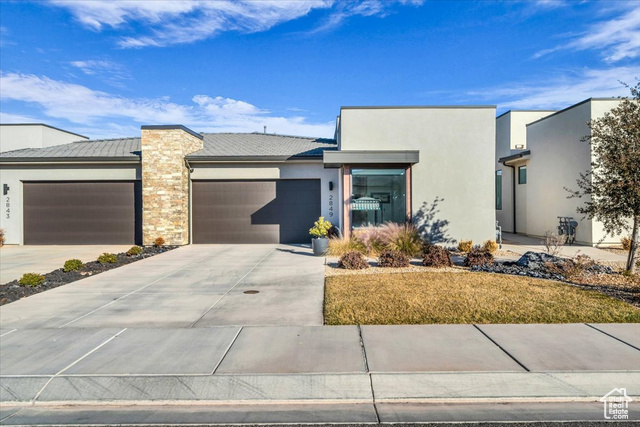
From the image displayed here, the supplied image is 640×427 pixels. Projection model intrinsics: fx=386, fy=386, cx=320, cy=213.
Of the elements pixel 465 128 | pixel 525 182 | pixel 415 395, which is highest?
pixel 465 128

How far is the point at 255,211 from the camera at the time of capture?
18000 millimetres

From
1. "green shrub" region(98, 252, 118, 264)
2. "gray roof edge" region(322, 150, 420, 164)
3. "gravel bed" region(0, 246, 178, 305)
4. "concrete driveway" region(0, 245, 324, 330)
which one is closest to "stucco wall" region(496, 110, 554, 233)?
"gray roof edge" region(322, 150, 420, 164)

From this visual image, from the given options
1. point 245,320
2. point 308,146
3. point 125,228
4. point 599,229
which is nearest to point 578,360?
point 245,320

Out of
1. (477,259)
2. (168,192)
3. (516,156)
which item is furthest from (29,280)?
(516,156)

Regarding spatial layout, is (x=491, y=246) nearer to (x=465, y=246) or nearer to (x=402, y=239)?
(x=465, y=246)

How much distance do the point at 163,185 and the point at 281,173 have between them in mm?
5252

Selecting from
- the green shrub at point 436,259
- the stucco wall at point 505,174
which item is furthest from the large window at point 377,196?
the stucco wall at point 505,174

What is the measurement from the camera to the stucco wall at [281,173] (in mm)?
17828

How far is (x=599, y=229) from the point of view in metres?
15.5

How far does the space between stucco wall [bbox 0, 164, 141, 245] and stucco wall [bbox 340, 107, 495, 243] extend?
38.6 feet

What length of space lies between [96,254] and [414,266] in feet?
39.3

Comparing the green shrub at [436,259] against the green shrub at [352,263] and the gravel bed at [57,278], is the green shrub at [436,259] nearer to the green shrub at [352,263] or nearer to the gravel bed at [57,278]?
the green shrub at [352,263]

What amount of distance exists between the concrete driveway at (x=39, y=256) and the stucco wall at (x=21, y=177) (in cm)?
93

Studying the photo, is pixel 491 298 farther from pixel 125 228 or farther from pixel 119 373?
pixel 125 228
